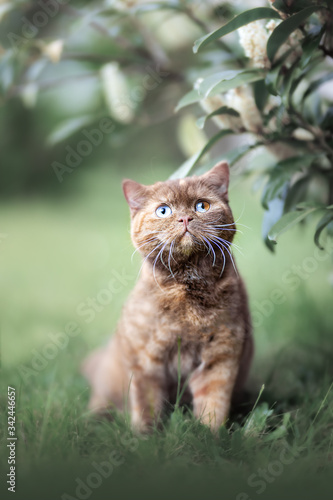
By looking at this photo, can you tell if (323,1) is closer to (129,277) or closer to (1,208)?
(129,277)

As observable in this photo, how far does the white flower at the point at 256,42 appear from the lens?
3.17 feet

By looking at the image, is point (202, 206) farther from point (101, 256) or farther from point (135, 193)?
point (101, 256)

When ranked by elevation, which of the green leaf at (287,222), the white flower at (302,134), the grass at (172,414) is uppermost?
the white flower at (302,134)

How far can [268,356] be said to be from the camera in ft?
4.82

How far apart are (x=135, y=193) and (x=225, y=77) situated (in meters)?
0.27

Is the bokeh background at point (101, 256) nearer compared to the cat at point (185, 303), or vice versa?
the cat at point (185, 303)

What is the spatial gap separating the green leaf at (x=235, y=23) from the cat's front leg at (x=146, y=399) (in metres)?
0.61

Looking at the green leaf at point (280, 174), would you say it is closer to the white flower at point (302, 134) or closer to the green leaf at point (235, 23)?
the white flower at point (302, 134)

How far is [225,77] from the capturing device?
3.01 feet

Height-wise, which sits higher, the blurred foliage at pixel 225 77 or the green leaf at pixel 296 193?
the blurred foliage at pixel 225 77

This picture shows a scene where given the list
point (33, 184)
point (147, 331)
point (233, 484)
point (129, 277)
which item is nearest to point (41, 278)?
point (129, 277)

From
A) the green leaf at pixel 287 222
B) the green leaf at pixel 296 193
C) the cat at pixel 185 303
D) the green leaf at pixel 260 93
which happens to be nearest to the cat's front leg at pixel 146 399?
the cat at pixel 185 303

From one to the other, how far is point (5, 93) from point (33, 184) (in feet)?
6.56

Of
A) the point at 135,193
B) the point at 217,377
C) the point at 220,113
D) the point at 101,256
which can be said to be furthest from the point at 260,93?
the point at 101,256
